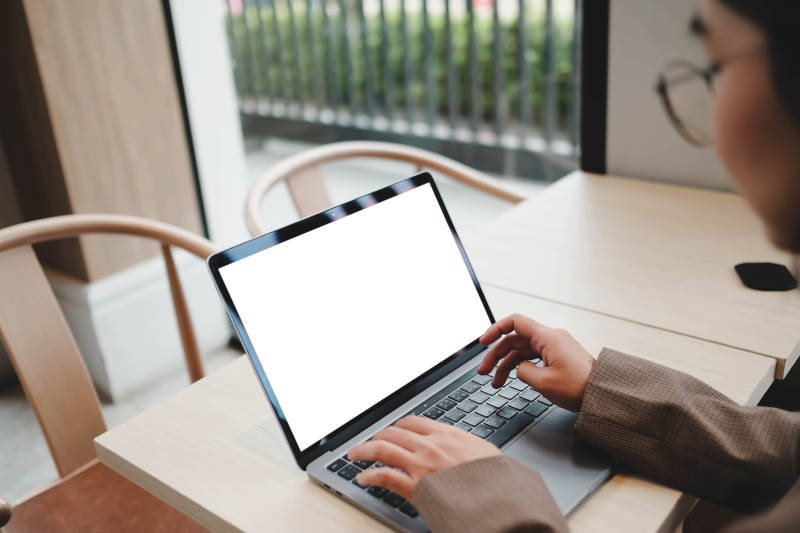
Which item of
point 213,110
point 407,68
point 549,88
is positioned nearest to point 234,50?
point 407,68

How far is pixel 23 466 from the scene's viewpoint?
184cm

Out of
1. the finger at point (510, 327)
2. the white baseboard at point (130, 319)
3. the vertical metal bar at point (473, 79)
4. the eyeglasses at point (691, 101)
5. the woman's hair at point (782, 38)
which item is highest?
the woman's hair at point (782, 38)

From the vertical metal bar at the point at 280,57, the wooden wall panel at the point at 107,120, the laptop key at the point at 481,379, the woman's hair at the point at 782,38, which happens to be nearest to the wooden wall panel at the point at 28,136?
the wooden wall panel at the point at 107,120

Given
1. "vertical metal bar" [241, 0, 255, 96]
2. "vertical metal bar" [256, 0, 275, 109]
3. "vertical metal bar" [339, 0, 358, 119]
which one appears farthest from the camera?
"vertical metal bar" [241, 0, 255, 96]

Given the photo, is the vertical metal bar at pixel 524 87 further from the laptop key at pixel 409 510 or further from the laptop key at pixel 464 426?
the laptop key at pixel 409 510

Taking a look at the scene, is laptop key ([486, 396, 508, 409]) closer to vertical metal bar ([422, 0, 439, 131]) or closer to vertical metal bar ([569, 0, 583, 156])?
vertical metal bar ([569, 0, 583, 156])

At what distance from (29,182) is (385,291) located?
150 cm

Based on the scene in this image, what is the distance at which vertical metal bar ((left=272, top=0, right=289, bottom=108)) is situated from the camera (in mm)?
4660

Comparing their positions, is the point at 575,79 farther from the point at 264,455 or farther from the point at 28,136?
the point at 264,455

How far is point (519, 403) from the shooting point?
81 cm

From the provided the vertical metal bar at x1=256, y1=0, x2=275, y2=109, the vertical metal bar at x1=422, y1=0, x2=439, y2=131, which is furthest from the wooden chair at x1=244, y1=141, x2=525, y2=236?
the vertical metal bar at x1=256, y1=0, x2=275, y2=109

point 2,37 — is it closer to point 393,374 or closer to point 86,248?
point 86,248

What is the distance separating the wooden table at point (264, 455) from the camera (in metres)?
0.67

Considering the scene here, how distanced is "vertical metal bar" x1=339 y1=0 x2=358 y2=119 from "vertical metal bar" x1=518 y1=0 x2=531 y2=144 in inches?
47.5
